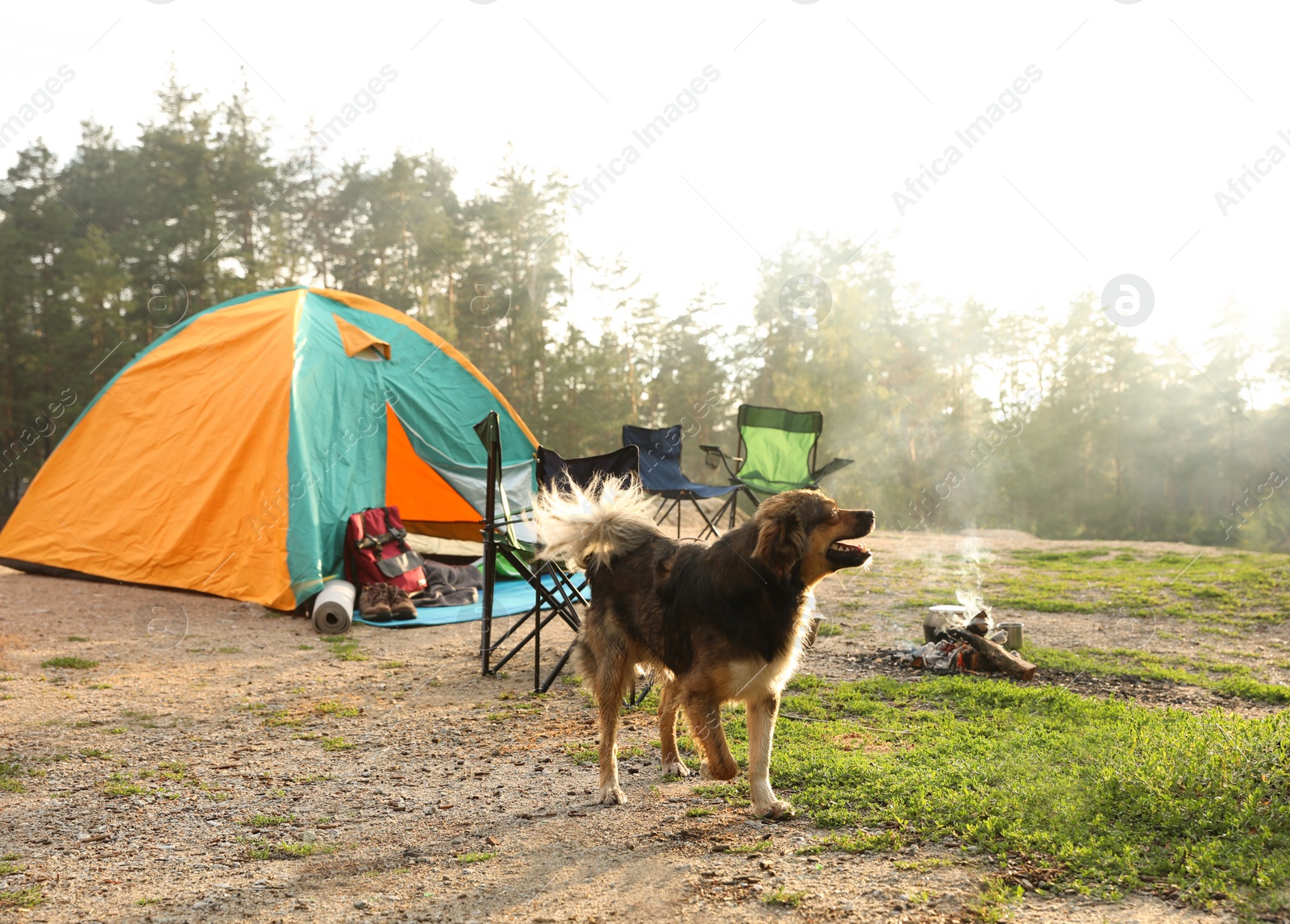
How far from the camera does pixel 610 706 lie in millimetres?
3559

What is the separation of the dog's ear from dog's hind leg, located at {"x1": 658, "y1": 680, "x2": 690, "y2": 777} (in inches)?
32.7

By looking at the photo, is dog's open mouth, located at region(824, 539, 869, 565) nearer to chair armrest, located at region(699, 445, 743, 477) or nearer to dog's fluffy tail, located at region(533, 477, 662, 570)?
dog's fluffy tail, located at region(533, 477, 662, 570)

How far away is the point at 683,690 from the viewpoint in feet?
10.7

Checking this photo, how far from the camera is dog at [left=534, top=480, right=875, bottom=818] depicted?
126 inches

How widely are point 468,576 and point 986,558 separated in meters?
6.89

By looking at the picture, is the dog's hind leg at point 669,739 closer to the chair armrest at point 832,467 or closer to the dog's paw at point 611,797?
the dog's paw at point 611,797

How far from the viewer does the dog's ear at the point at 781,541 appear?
3.23m

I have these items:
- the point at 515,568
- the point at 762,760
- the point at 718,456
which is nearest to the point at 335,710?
the point at 515,568

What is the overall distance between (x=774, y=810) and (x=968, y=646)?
8.93ft

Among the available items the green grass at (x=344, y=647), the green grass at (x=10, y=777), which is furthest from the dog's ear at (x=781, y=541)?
the green grass at (x=344, y=647)

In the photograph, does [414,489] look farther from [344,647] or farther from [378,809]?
[378,809]

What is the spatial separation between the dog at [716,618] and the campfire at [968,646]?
223 centimetres

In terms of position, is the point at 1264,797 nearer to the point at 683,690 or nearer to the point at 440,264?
the point at 683,690

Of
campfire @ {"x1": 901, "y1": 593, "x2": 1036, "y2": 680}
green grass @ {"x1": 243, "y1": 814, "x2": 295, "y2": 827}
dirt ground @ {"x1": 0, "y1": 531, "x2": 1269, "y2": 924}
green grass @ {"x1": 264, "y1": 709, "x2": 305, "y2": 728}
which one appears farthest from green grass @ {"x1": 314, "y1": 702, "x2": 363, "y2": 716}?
campfire @ {"x1": 901, "y1": 593, "x2": 1036, "y2": 680}
